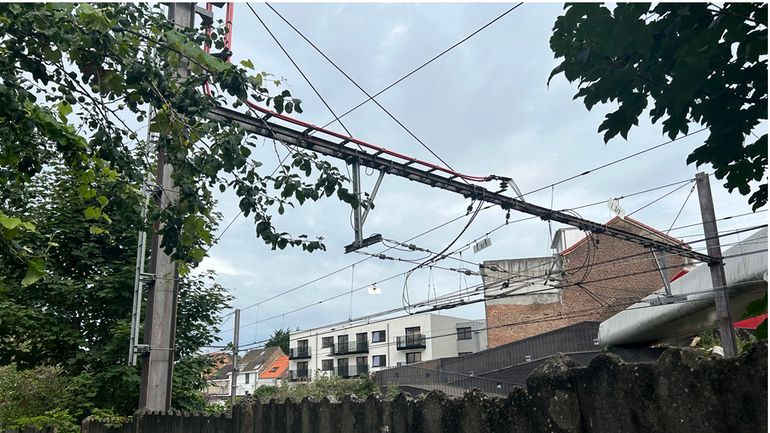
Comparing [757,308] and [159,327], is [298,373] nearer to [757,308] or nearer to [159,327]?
[159,327]

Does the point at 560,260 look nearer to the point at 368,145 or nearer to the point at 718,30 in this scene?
the point at 368,145

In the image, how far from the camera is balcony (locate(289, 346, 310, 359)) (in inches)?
2450

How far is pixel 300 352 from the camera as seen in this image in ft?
206

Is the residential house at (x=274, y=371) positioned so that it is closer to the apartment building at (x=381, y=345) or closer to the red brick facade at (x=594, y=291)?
the apartment building at (x=381, y=345)

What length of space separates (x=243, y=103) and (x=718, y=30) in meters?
2.91

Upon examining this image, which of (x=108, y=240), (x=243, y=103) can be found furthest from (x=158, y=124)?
(x=108, y=240)

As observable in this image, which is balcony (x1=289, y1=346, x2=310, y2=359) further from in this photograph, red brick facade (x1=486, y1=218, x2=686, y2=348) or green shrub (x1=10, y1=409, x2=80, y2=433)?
green shrub (x1=10, y1=409, x2=80, y2=433)

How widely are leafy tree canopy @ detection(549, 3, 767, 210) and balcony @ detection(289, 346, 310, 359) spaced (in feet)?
203

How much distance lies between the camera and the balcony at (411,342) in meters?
54.2

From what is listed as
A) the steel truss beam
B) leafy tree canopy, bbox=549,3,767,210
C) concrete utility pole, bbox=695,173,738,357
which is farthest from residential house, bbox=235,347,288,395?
leafy tree canopy, bbox=549,3,767,210

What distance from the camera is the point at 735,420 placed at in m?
1.78

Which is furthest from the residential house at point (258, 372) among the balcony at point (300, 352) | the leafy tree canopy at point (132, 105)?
the leafy tree canopy at point (132, 105)

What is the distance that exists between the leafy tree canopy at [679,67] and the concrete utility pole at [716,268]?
38.7 ft

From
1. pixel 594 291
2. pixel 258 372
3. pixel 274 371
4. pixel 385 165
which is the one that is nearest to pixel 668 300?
pixel 385 165
